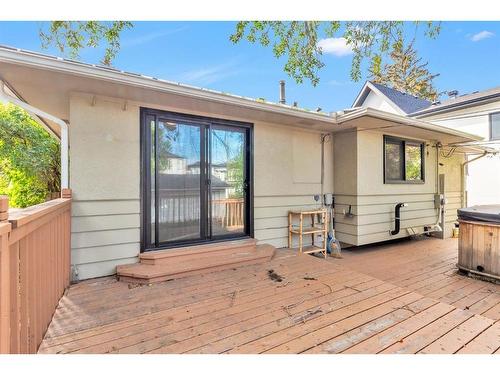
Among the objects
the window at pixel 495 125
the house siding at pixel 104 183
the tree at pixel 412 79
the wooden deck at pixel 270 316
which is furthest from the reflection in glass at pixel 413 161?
the tree at pixel 412 79

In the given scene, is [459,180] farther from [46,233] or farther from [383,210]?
[46,233]

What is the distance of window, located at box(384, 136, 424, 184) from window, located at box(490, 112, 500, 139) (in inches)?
210

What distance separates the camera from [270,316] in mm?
2291

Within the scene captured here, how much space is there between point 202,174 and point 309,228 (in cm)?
240

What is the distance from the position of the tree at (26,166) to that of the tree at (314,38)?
23.0 feet

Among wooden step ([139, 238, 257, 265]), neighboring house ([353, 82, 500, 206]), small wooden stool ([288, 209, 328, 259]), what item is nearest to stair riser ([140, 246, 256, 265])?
wooden step ([139, 238, 257, 265])

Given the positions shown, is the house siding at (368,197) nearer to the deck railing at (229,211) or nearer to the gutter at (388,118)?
the gutter at (388,118)

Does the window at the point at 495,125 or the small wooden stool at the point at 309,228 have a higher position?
the window at the point at 495,125

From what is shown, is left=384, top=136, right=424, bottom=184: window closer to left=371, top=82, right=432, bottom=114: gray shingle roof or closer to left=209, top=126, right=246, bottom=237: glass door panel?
left=209, top=126, right=246, bottom=237: glass door panel

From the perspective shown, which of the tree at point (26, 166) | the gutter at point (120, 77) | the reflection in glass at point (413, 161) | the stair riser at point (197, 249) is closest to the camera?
the gutter at point (120, 77)

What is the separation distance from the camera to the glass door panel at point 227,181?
13.3 feet
